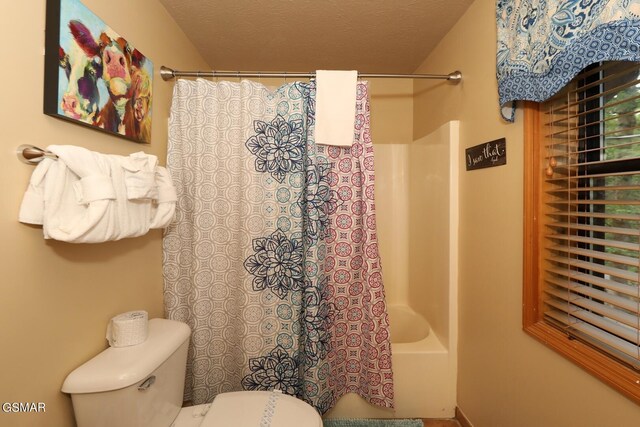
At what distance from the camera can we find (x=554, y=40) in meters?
0.91

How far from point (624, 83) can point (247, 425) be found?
1622mm

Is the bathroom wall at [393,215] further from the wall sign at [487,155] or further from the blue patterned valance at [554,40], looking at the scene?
the blue patterned valance at [554,40]

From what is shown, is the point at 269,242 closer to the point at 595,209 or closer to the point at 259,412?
the point at 259,412

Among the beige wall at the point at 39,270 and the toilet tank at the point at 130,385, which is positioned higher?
the beige wall at the point at 39,270

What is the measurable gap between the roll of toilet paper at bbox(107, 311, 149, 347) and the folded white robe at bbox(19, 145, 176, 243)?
337 millimetres

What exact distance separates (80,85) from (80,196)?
394 mm

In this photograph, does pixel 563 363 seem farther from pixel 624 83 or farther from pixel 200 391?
pixel 200 391

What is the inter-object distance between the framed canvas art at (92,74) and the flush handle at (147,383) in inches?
34.4

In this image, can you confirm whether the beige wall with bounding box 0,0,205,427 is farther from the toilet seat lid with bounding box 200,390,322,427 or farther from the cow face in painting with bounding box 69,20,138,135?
the toilet seat lid with bounding box 200,390,322,427

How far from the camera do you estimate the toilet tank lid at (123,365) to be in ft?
2.98

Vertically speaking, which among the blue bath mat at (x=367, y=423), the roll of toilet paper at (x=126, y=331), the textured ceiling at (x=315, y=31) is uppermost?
the textured ceiling at (x=315, y=31)

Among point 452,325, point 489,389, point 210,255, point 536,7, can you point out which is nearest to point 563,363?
point 489,389

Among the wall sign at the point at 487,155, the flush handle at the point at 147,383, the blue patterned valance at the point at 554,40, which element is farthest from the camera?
the wall sign at the point at 487,155

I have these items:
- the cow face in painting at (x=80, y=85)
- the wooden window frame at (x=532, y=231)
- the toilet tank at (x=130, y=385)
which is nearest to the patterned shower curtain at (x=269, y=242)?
the toilet tank at (x=130, y=385)
